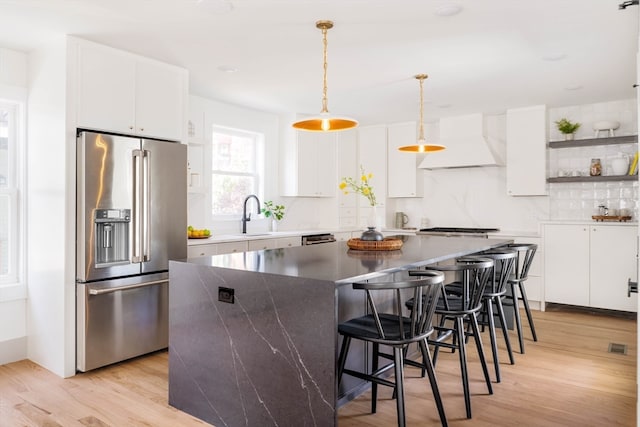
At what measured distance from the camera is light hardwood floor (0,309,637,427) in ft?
8.64

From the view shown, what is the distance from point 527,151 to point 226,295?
4.61m

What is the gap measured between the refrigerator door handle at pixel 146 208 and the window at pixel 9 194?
1030 millimetres

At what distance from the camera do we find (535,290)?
213 inches

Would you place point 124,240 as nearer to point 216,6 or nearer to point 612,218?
point 216,6

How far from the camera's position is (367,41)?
11.5ft

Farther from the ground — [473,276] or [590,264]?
[473,276]

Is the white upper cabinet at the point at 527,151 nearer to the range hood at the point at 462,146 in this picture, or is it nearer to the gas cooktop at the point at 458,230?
the range hood at the point at 462,146

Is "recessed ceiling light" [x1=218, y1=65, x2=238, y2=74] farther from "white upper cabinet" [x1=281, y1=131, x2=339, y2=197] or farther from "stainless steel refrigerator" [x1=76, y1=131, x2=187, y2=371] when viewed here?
"white upper cabinet" [x1=281, y1=131, x2=339, y2=197]

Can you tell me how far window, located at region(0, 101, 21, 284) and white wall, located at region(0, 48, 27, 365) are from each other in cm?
6

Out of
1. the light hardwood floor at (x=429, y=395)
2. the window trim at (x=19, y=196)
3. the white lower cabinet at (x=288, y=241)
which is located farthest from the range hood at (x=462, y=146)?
the window trim at (x=19, y=196)

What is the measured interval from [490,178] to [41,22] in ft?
17.2

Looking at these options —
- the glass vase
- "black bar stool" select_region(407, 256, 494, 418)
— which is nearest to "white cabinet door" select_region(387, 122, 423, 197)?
the glass vase

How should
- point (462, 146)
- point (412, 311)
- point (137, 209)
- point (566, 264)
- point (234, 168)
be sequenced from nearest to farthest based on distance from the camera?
point (412, 311) → point (137, 209) → point (566, 264) → point (234, 168) → point (462, 146)

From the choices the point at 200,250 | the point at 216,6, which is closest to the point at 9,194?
the point at 200,250
